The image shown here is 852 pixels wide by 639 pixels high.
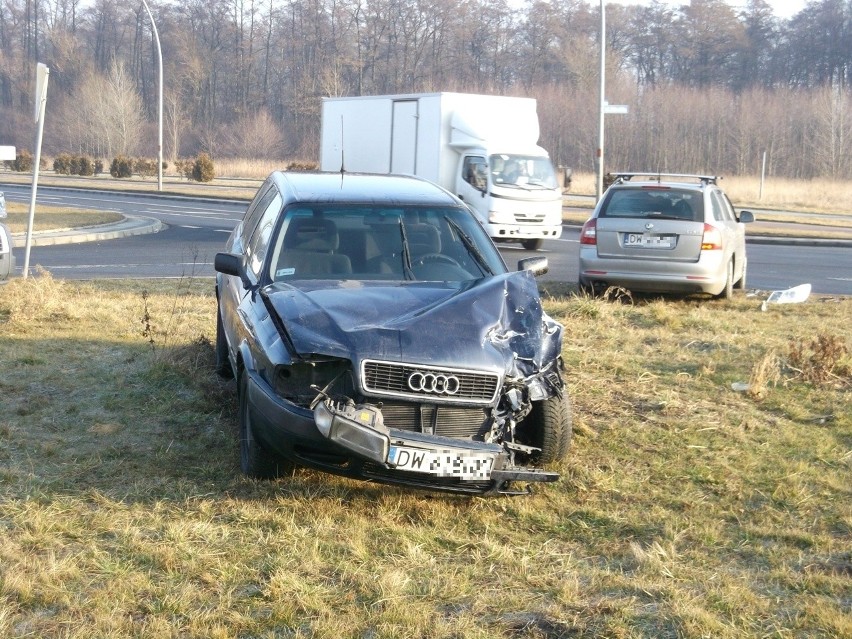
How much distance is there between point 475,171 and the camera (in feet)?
76.4

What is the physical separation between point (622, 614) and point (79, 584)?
86.8 inches

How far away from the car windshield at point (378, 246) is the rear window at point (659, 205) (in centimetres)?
656

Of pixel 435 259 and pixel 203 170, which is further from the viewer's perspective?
pixel 203 170

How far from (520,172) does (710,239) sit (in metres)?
10.4

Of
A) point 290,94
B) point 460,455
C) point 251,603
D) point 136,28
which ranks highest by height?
point 136,28

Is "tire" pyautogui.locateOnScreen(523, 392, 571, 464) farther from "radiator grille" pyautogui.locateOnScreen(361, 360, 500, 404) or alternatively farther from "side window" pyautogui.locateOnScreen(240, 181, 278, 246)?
"side window" pyautogui.locateOnScreen(240, 181, 278, 246)

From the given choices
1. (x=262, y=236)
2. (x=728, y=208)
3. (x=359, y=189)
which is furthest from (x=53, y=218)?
(x=359, y=189)

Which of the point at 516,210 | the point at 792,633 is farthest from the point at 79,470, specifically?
the point at 516,210

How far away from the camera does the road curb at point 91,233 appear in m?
21.1

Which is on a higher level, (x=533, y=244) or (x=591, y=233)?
(x=591, y=233)

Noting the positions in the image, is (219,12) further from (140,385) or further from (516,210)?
(140,385)

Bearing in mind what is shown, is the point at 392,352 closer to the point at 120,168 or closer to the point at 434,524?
the point at 434,524

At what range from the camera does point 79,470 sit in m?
5.93

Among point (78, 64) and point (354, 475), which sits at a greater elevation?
point (78, 64)
